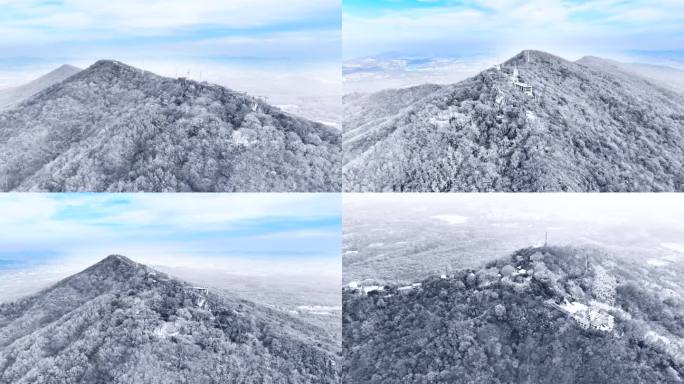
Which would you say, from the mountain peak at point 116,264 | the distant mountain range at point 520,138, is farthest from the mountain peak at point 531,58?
the mountain peak at point 116,264

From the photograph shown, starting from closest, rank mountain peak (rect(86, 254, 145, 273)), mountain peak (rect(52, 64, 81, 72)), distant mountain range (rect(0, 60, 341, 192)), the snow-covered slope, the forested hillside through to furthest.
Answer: the forested hillside, distant mountain range (rect(0, 60, 341, 192)), mountain peak (rect(86, 254, 145, 273)), mountain peak (rect(52, 64, 81, 72)), the snow-covered slope

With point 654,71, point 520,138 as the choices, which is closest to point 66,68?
point 520,138

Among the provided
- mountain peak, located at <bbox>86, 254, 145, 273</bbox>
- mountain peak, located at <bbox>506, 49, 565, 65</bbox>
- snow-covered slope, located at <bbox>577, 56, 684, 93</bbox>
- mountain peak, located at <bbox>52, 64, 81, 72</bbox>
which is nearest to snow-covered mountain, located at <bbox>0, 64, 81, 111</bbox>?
mountain peak, located at <bbox>52, 64, 81, 72</bbox>

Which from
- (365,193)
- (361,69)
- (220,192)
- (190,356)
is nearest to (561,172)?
(365,193)

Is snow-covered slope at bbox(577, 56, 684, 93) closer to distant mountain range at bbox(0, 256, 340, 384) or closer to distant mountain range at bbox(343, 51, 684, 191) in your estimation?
distant mountain range at bbox(343, 51, 684, 191)

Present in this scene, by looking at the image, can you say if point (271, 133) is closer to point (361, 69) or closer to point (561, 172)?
point (361, 69)
